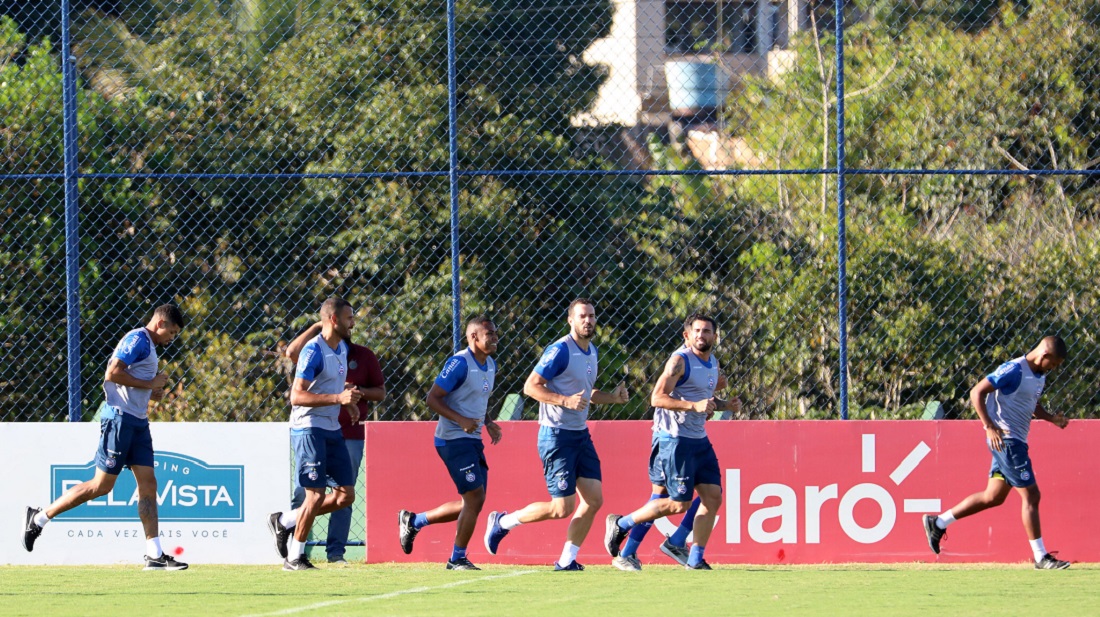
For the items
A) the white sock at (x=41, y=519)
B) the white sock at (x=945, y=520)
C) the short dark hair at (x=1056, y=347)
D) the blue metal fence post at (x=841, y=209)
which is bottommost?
the white sock at (x=41, y=519)

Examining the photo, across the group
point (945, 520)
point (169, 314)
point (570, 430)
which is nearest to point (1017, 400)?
point (945, 520)

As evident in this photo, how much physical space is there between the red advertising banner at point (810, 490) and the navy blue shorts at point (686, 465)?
0.98 metres

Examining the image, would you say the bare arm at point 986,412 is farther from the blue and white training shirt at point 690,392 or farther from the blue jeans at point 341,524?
the blue jeans at point 341,524

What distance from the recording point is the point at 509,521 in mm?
10414

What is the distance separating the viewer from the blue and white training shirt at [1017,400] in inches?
418

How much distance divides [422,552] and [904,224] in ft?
29.4

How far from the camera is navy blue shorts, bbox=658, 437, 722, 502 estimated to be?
33.7 feet

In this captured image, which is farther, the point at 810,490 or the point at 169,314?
the point at 810,490

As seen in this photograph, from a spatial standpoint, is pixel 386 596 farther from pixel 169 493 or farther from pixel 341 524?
pixel 169 493

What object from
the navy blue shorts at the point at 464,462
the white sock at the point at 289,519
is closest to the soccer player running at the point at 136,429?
the white sock at the point at 289,519

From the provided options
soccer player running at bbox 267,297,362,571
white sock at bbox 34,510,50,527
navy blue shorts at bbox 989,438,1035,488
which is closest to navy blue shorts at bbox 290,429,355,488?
soccer player running at bbox 267,297,362,571

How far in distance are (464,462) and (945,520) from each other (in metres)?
3.51

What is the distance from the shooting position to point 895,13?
2856cm

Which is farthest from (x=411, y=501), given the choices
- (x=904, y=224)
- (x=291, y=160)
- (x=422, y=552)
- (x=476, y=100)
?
(x=904, y=224)
